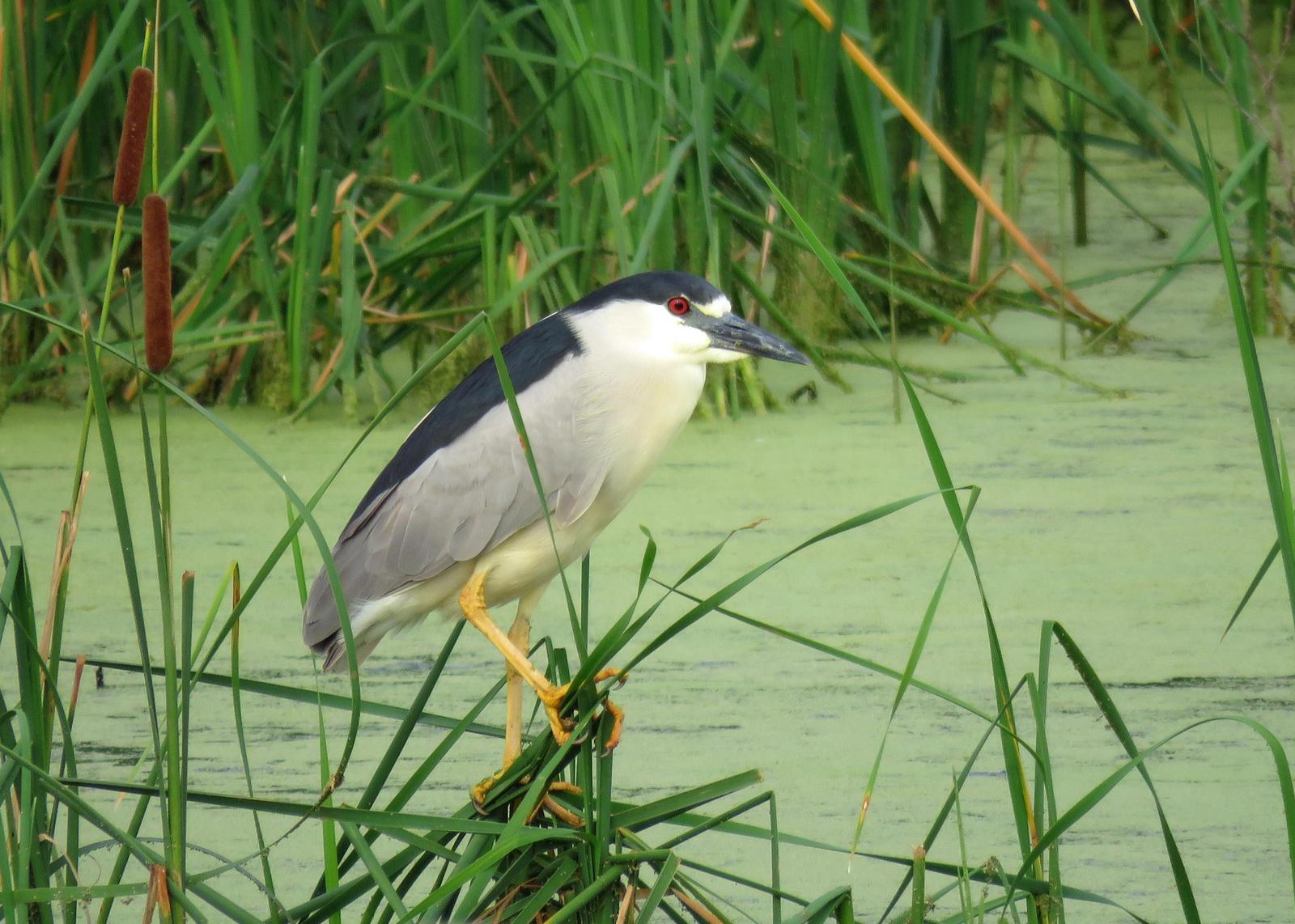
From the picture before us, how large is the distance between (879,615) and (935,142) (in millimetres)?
1358

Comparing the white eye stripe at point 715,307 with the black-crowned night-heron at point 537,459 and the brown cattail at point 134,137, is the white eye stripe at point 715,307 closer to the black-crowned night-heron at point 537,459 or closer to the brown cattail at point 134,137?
the black-crowned night-heron at point 537,459

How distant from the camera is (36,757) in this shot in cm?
141

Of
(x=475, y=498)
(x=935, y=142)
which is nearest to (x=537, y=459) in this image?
(x=475, y=498)

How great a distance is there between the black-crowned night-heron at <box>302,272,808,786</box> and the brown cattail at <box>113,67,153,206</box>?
1.04 m

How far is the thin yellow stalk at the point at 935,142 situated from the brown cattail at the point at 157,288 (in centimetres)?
256

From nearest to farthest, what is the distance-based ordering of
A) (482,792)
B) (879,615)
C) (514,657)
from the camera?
(482,792) < (514,657) < (879,615)

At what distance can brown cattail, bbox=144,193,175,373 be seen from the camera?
110 centimetres

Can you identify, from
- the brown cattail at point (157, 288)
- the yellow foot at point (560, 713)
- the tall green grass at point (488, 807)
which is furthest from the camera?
the yellow foot at point (560, 713)

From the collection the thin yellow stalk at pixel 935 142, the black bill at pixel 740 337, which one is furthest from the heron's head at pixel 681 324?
the thin yellow stalk at pixel 935 142

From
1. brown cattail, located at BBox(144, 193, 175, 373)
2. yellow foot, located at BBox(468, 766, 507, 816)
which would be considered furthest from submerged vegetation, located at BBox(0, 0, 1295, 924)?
brown cattail, located at BBox(144, 193, 175, 373)

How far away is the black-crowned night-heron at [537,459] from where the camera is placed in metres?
2.19

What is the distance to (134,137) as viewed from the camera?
3.77ft

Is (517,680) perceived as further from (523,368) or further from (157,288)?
(157,288)

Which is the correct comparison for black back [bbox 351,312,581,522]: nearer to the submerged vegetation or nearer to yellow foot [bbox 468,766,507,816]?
the submerged vegetation
